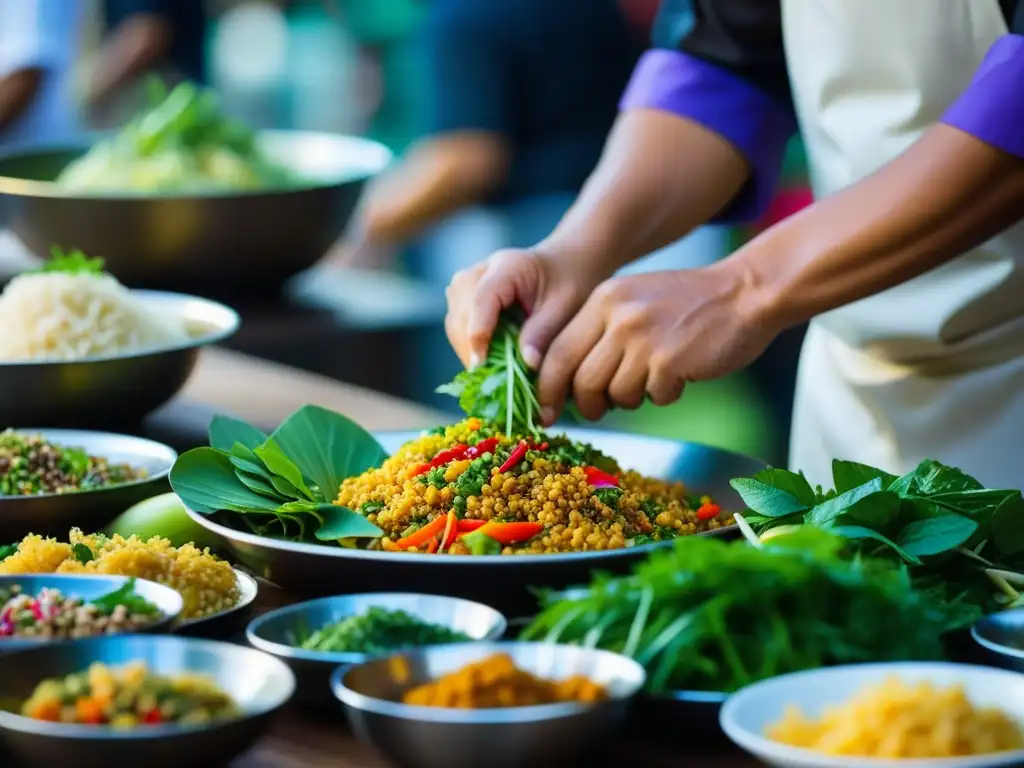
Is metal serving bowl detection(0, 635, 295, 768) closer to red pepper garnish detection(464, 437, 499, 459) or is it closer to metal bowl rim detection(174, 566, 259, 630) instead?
metal bowl rim detection(174, 566, 259, 630)

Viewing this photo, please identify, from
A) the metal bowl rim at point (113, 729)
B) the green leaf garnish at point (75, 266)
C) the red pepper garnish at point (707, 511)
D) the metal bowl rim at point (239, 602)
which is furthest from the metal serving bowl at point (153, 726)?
the green leaf garnish at point (75, 266)

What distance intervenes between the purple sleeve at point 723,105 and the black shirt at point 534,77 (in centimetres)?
187

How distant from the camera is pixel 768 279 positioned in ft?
5.84

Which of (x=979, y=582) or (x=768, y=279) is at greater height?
(x=768, y=279)

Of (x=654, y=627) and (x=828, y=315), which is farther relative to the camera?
(x=828, y=315)

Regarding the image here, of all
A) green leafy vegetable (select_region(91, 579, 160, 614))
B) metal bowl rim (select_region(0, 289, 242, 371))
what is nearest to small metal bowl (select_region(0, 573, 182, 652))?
green leafy vegetable (select_region(91, 579, 160, 614))

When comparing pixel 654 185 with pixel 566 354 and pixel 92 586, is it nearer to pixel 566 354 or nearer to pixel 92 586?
pixel 566 354

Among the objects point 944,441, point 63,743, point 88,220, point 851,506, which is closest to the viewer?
point 63,743

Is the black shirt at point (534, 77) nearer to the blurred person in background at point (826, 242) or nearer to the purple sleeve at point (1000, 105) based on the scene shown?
the blurred person in background at point (826, 242)

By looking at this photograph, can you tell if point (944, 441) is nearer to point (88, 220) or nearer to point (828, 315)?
point (828, 315)

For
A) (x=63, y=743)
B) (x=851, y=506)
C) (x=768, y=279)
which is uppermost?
(x=768, y=279)

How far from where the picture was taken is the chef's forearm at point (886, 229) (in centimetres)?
172

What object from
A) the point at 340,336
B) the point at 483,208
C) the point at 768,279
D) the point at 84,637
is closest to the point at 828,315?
the point at 768,279

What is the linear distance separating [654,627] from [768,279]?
0.79 meters
